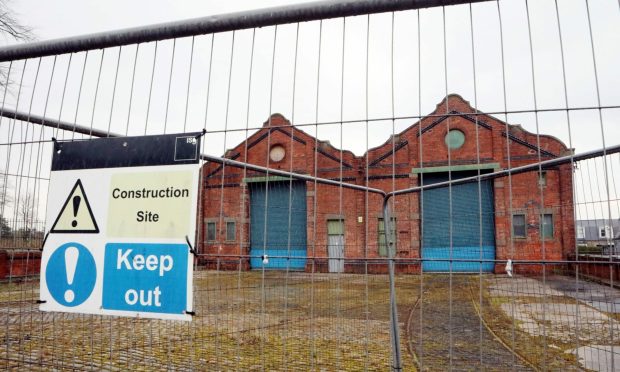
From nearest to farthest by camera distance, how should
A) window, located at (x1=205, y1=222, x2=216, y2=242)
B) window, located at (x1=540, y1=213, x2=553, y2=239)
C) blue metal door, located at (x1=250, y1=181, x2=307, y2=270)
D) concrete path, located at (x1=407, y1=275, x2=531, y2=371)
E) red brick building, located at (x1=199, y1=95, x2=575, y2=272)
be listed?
1. window, located at (x1=540, y1=213, x2=553, y2=239)
2. red brick building, located at (x1=199, y1=95, x2=575, y2=272)
3. blue metal door, located at (x1=250, y1=181, x2=307, y2=270)
4. window, located at (x1=205, y1=222, x2=216, y2=242)
5. concrete path, located at (x1=407, y1=275, x2=531, y2=371)

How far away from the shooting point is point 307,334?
692cm

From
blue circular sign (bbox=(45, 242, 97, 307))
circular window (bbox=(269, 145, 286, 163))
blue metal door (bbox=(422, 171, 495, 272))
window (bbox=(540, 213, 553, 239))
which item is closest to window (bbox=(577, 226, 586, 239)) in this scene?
window (bbox=(540, 213, 553, 239))

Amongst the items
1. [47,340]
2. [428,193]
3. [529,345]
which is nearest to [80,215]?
[47,340]

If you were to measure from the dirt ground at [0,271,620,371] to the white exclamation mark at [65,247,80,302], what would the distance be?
2.57 feet

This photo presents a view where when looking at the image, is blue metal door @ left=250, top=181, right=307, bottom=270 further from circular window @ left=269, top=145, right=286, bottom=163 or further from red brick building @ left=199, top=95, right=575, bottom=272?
circular window @ left=269, top=145, right=286, bottom=163

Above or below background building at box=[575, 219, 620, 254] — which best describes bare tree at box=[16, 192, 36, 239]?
above

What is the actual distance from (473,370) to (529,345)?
1.75 meters

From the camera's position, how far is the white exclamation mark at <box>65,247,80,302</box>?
2.96 meters

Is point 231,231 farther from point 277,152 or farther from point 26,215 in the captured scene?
point 277,152

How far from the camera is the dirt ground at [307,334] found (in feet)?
14.5

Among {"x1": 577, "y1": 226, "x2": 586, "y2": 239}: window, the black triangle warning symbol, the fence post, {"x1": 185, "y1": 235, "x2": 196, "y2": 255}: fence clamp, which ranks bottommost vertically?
the fence post

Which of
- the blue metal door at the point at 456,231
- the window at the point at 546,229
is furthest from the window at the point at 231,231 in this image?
the window at the point at 546,229

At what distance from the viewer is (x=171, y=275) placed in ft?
8.76

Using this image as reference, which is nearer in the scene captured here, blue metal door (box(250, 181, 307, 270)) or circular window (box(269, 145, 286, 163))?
blue metal door (box(250, 181, 307, 270))
